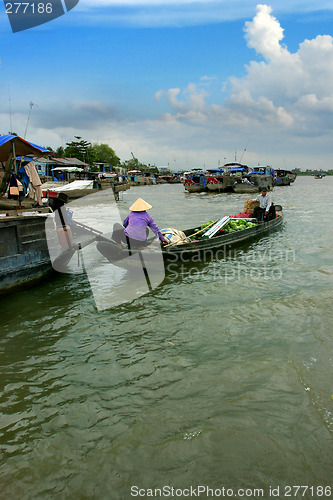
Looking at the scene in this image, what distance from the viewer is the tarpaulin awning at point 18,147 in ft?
25.2

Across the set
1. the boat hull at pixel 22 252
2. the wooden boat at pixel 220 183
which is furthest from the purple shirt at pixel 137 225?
the wooden boat at pixel 220 183

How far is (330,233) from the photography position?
580 inches

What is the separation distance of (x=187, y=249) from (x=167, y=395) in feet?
17.1

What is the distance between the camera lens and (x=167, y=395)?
12.6 feet

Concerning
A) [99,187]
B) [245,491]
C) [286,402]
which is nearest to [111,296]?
[286,402]

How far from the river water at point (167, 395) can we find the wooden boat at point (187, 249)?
1.20 meters

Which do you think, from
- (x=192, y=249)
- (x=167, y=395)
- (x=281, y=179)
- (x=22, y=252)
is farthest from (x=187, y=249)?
(x=281, y=179)

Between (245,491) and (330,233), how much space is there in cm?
1422

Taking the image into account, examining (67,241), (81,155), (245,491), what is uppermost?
(81,155)

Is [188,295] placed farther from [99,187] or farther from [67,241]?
[99,187]

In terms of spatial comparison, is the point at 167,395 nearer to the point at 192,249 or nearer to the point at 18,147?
the point at 192,249

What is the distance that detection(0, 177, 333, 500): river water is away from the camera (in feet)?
9.32

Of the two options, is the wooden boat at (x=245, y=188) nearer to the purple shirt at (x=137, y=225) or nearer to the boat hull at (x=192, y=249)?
the boat hull at (x=192, y=249)

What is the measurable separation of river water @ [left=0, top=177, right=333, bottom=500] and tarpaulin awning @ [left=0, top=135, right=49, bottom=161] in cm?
375
